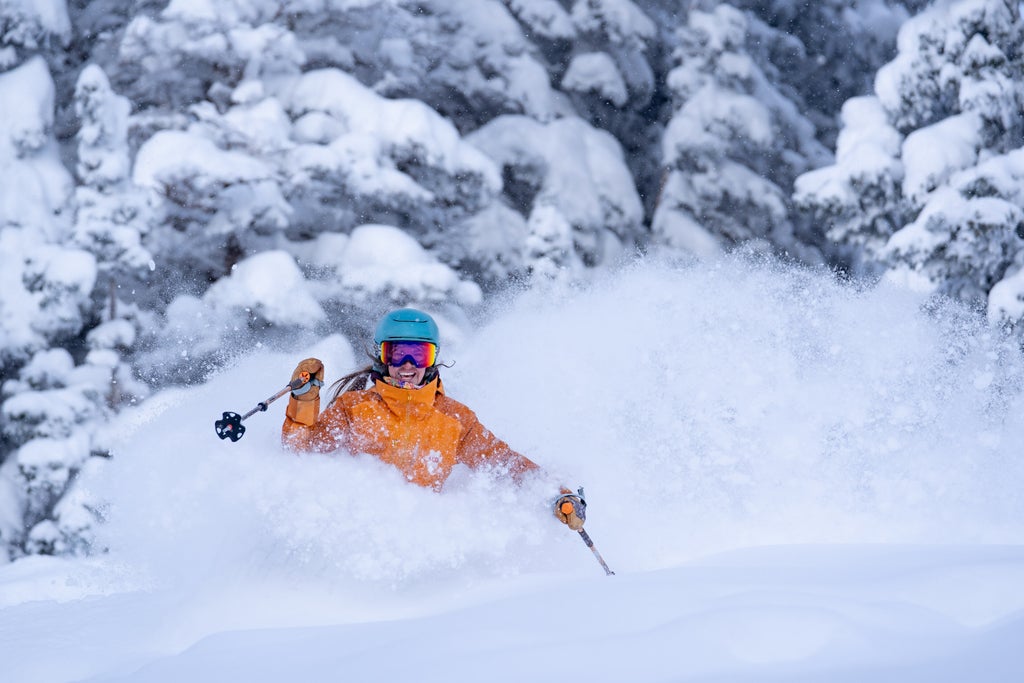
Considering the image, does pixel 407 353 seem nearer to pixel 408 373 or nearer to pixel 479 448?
pixel 408 373

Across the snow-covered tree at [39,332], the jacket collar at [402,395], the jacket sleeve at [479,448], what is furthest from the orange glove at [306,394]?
the snow-covered tree at [39,332]

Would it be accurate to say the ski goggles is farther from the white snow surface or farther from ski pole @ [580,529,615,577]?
ski pole @ [580,529,615,577]

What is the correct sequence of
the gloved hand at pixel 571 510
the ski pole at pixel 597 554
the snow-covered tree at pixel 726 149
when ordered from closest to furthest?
the ski pole at pixel 597 554 → the gloved hand at pixel 571 510 → the snow-covered tree at pixel 726 149

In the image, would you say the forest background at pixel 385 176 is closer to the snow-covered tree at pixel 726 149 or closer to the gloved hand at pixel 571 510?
the snow-covered tree at pixel 726 149

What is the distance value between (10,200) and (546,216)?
6490 millimetres

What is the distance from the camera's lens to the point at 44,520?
960 centimetres

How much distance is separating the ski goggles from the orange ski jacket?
0.13 m

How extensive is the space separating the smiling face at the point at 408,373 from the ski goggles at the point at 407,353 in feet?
0.05

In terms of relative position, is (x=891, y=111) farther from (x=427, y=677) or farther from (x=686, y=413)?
(x=427, y=677)

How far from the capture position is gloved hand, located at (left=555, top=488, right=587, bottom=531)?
399 centimetres

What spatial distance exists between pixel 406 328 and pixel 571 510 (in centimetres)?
116

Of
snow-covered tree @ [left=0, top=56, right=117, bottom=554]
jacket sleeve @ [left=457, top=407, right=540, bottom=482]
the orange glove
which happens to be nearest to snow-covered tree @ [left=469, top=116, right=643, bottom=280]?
snow-covered tree @ [left=0, top=56, right=117, bottom=554]

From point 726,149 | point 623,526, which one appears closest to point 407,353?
point 623,526

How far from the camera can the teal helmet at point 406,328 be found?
443 cm
